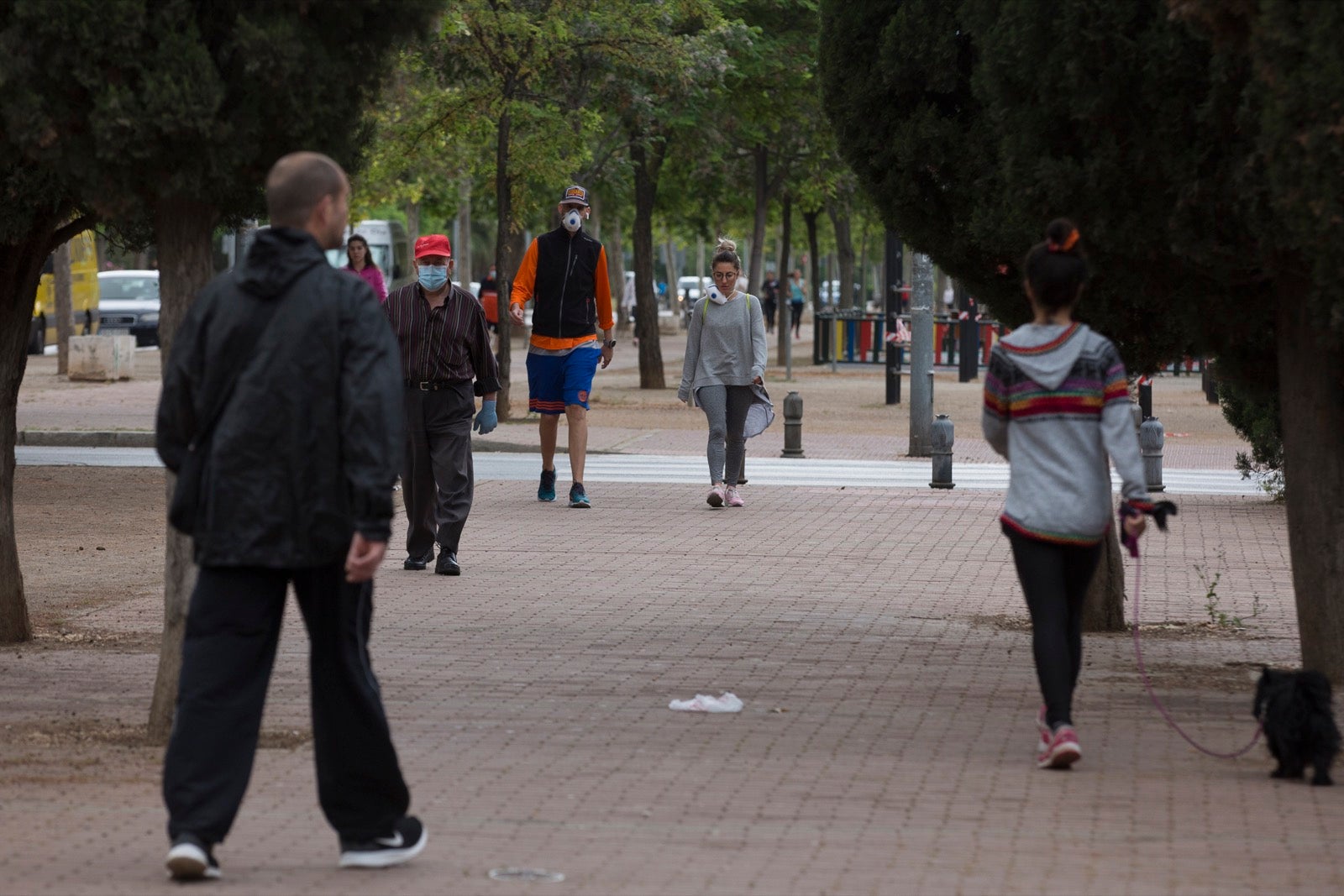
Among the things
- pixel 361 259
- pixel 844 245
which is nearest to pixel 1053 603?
pixel 361 259

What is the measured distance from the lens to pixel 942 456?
17.0 metres

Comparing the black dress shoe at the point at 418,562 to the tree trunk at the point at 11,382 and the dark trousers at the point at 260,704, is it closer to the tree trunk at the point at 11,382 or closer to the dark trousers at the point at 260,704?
the tree trunk at the point at 11,382

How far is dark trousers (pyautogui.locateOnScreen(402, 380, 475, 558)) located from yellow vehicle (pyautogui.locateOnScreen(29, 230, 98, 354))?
2852 cm

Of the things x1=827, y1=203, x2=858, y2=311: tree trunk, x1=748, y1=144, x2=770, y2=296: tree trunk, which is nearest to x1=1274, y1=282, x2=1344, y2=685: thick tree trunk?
x1=748, y1=144, x2=770, y2=296: tree trunk

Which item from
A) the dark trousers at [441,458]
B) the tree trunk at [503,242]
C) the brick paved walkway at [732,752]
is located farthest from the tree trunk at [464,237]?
the brick paved walkway at [732,752]

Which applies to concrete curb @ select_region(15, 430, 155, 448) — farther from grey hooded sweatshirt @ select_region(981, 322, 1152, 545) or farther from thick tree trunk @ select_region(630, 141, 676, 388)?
grey hooded sweatshirt @ select_region(981, 322, 1152, 545)

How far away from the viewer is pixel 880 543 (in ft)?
42.5

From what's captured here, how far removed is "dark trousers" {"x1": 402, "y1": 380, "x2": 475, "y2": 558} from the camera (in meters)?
11.0

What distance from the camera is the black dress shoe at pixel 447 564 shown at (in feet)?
36.0

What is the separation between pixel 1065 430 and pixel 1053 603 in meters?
0.56

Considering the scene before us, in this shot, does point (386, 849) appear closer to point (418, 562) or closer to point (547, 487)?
point (418, 562)

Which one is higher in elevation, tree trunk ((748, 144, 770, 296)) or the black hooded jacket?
tree trunk ((748, 144, 770, 296))

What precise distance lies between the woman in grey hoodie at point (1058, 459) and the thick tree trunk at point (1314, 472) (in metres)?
1.38

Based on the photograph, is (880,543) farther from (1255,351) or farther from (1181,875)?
(1181,875)
